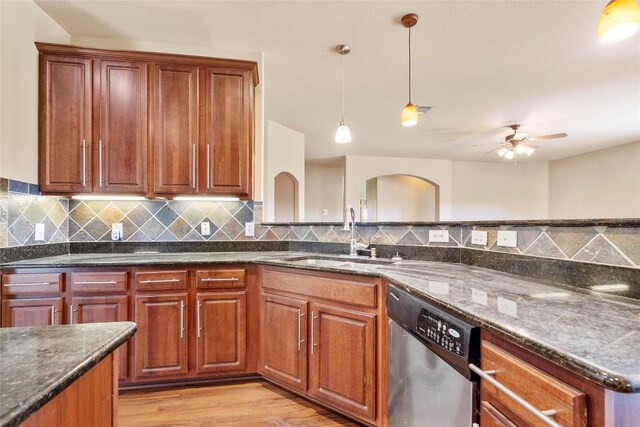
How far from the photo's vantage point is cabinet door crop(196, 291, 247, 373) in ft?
7.21

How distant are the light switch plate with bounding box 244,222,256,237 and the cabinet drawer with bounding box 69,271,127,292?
99 centimetres

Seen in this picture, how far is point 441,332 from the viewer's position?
1.11 metres

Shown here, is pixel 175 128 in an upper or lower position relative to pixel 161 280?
upper

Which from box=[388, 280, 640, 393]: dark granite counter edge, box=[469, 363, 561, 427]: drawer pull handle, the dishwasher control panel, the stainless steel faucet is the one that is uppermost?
the stainless steel faucet

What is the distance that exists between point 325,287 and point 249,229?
1194mm

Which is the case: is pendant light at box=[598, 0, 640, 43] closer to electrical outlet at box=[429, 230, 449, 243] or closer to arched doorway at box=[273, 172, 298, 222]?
electrical outlet at box=[429, 230, 449, 243]

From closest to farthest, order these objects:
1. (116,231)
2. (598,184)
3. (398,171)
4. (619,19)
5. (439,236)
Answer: (619,19) < (439,236) < (116,231) < (598,184) < (398,171)

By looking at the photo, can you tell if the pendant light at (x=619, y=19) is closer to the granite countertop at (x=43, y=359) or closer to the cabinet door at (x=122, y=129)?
the granite countertop at (x=43, y=359)

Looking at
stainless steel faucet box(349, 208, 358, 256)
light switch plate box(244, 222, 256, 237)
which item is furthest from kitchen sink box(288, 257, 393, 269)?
light switch plate box(244, 222, 256, 237)

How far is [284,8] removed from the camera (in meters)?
2.23

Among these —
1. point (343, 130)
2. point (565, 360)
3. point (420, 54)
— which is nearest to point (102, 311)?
point (343, 130)

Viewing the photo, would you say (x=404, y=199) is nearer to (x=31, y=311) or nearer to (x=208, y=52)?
(x=208, y=52)

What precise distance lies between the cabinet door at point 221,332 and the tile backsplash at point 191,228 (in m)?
0.71

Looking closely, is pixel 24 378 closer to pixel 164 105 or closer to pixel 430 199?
pixel 164 105
